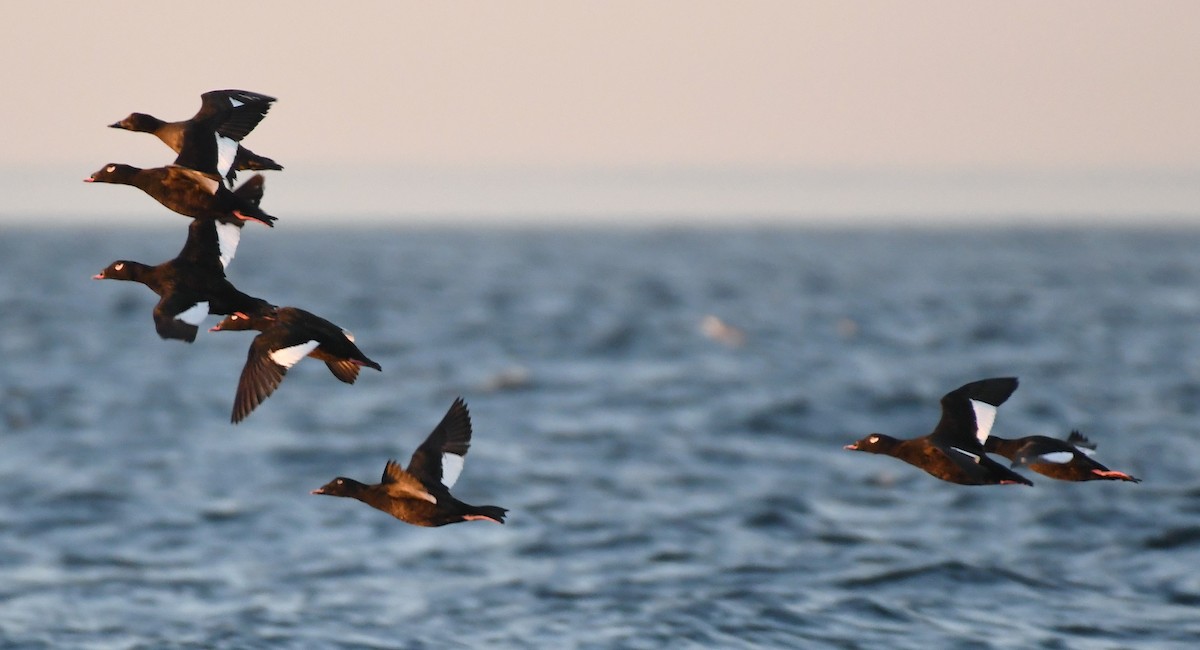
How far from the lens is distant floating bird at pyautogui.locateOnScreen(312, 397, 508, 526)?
902cm

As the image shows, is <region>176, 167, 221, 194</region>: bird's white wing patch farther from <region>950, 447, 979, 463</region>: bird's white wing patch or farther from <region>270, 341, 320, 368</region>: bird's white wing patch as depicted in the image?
<region>950, 447, 979, 463</region>: bird's white wing patch

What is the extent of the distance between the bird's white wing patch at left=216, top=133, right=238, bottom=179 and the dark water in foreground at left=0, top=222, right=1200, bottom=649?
7.75 meters

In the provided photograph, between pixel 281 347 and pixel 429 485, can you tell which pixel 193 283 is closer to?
pixel 281 347

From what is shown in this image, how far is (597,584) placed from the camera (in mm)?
17562

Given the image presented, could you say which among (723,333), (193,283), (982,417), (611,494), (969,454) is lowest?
(611,494)

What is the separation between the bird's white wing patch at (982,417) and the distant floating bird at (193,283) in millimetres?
4286

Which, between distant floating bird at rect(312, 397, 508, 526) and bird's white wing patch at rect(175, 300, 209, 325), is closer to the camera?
bird's white wing patch at rect(175, 300, 209, 325)

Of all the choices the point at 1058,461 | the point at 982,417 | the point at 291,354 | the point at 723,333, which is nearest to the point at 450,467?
the point at 291,354

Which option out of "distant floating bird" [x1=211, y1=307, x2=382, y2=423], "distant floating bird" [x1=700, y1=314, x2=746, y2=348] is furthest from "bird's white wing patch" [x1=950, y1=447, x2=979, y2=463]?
"distant floating bird" [x1=700, y1=314, x2=746, y2=348]

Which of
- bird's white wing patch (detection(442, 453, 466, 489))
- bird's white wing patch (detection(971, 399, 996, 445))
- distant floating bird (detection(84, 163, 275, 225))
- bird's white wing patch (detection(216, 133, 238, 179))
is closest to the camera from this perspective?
distant floating bird (detection(84, 163, 275, 225))

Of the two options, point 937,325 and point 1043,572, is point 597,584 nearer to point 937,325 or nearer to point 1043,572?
point 1043,572

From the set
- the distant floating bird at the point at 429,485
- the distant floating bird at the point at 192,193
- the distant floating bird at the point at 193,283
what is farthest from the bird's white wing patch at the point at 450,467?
the distant floating bird at the point at 192,193

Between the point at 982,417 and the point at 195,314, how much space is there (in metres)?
4.68

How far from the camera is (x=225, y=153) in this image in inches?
337
